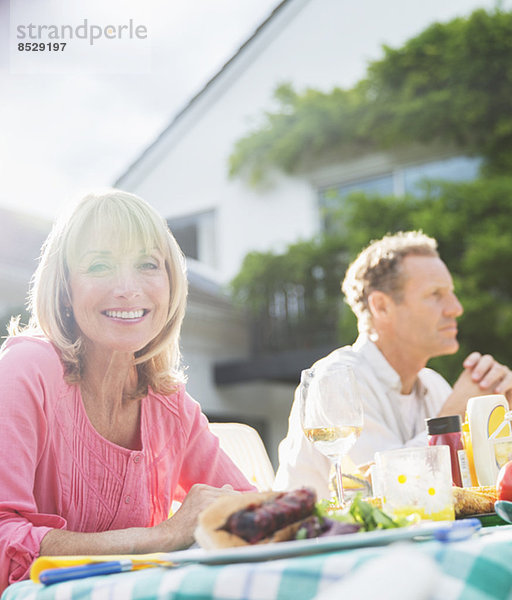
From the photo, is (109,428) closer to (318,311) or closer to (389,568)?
(389,568)

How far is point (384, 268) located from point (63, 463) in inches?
68.6

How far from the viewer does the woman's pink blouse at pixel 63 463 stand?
1198 mm

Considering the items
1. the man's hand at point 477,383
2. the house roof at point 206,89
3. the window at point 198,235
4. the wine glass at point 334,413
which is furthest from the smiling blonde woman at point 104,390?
the house roof at point 206,89

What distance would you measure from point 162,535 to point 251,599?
44 cm

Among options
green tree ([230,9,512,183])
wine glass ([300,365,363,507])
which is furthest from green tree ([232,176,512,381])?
wine glass ([300,365,363,507])

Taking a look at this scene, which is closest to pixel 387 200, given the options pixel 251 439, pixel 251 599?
pixel 251 439

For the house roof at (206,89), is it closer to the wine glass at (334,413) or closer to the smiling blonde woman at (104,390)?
the smiling blonde woman at (104,390)

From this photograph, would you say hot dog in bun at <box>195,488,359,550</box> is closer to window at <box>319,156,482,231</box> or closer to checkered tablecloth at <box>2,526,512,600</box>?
checkered tablecloth at <box>2,526,512,600</box>

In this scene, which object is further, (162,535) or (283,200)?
(283,200)

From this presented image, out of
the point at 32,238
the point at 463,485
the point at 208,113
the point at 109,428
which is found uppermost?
the point at 208,113

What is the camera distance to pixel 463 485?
1454mm

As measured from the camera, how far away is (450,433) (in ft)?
4.76

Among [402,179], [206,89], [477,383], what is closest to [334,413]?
[477,383]

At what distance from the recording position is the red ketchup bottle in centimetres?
145
